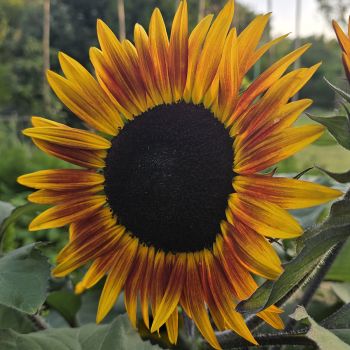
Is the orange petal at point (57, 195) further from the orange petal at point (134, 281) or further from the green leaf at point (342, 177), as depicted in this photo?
the green leaf at point (342, 177)

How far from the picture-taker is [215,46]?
435 mm

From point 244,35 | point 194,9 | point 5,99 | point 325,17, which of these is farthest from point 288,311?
point 325,17

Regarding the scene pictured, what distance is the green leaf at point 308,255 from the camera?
39 cm

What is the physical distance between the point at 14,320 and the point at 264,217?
1.25 feet

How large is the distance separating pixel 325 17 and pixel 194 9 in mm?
4809

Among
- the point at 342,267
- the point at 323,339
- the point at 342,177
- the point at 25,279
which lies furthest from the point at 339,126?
the point at 342,267

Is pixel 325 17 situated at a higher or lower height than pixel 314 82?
higher

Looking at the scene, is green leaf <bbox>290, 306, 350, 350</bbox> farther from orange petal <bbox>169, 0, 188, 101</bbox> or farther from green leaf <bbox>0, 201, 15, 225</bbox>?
green leaf <bbox>0, 201, 15, 225</bbox>

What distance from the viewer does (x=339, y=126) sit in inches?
15.9

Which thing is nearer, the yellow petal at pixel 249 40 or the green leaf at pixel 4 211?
the yellow petal at pixel 249 40

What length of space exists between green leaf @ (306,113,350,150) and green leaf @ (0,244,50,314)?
24 centimetres

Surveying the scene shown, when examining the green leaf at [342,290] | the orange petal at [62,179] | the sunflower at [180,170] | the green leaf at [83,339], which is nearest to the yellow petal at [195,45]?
the sunflower at [180,170]

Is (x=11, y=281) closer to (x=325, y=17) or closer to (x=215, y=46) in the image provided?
(x=215, y=46)

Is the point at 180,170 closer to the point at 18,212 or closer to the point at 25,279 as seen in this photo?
the point at 25,279
